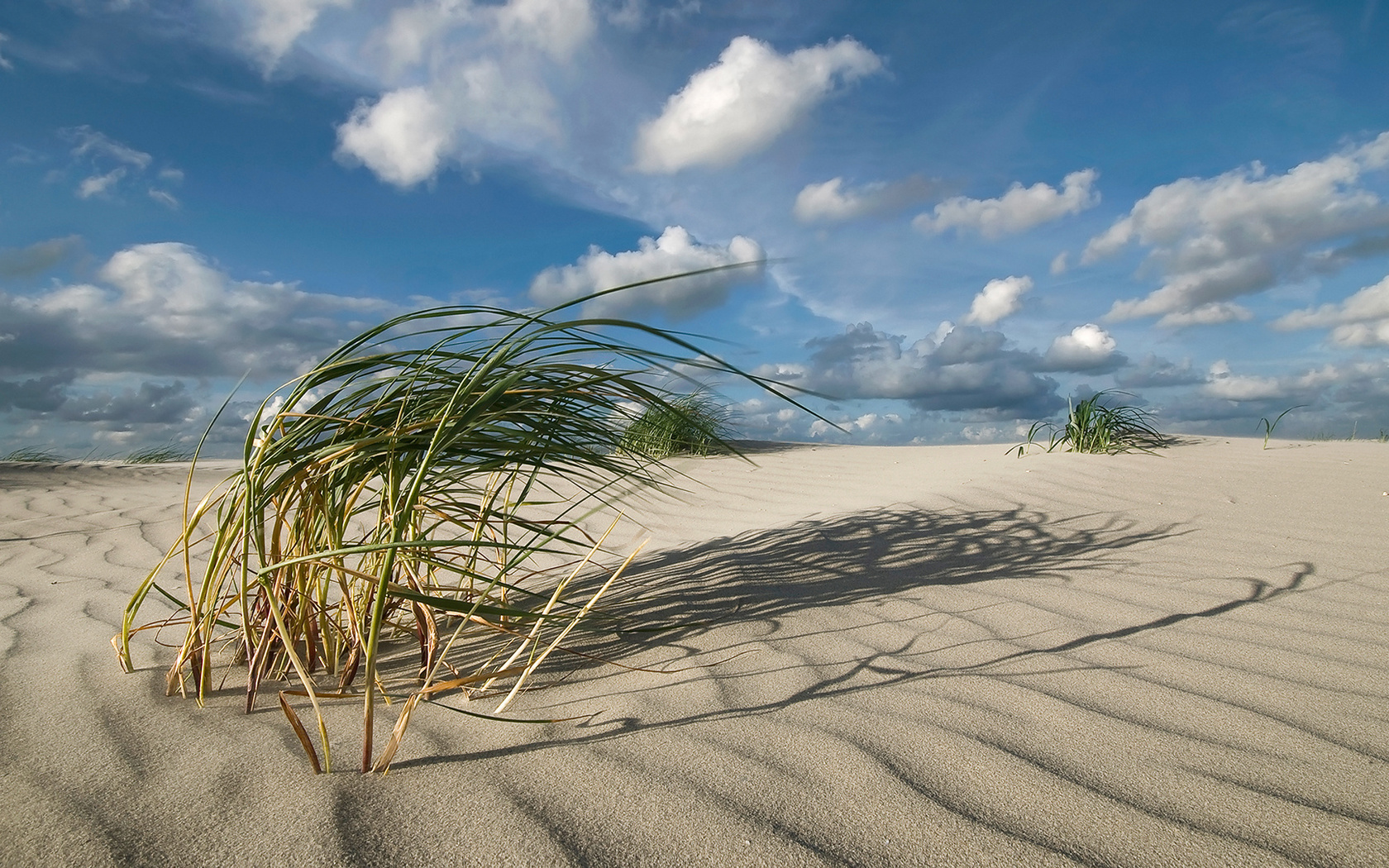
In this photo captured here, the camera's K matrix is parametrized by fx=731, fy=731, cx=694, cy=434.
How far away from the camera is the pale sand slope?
1029 mm

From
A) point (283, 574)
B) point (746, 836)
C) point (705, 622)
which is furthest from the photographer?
point (705, 622)

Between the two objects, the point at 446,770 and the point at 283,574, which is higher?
the point at 283,574

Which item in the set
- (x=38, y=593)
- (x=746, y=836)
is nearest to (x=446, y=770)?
(x=746, y=836)

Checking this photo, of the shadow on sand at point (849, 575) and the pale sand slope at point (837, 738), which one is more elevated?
the shadow on sand at point (849, 575)

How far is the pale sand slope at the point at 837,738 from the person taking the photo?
3.38 ft

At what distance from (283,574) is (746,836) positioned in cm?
118

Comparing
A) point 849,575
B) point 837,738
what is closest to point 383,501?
point 837,738

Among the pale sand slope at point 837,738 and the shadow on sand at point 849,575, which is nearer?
the pale sand slope at point 837,738

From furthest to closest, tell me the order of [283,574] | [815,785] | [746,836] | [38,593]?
1. [38,593]
2. [283,574]
3. [815,785]
4. [746,836]

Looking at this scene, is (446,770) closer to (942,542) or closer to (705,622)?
(705,622)

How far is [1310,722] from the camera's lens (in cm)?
143

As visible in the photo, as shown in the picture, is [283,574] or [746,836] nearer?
[746,836]

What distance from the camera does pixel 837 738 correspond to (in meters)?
1.30

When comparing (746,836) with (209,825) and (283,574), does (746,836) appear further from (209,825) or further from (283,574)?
(283,574)
